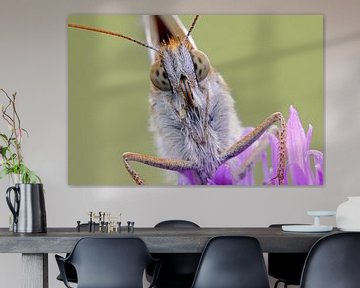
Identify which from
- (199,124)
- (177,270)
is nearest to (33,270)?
(177,270)

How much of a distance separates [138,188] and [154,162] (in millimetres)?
239

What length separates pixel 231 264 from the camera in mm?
3582

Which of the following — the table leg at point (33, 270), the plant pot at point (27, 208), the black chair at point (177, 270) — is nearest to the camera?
the table leg at point (33, 270)

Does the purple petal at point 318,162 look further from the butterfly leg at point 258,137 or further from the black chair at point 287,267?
the black chair at point 287,267

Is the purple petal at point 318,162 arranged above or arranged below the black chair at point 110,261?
above

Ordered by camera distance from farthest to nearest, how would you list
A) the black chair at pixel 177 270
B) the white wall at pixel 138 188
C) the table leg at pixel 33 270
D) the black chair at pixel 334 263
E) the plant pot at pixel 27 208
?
1. the white wall at pixel 138 188
2. the black chair at pixel 177 270
3. the plant pot at pixel 27 208
4. the table leg at pixel 33 270
5. the black chair at pixel 334 263

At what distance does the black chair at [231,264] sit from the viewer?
11.6 feet

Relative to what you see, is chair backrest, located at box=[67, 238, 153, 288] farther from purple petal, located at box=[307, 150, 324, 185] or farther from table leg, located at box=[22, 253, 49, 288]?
purple petal, located at box=[307, 150, 324, 185]

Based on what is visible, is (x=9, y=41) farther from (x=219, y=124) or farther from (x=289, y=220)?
(x=289, y=220)

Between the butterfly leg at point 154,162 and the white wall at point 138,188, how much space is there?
0.16 metres

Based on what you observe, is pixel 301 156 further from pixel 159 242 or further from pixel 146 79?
pixel 159 242

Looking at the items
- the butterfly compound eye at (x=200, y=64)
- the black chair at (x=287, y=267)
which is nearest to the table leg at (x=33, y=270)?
the black chair at (x=287, y=267)

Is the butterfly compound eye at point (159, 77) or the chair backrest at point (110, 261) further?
the butterfly compound eye at point (159, 77)

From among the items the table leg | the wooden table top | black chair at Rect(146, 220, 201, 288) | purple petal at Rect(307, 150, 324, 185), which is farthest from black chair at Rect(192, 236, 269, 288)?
purple petal at Rect(307, 150, 324, 185)
